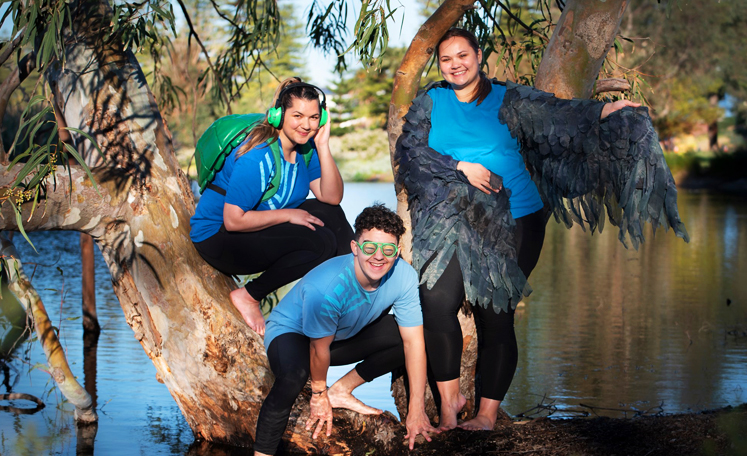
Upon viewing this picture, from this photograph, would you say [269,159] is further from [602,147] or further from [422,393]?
[602,147]

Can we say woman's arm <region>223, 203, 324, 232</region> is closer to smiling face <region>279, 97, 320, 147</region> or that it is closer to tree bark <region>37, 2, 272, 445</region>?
smiling face <region>279, 97, 320, 147</region>

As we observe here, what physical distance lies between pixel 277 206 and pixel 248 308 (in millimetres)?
469

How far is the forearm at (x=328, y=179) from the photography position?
3.17 metres

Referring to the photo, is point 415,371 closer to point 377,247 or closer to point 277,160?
point 377,247

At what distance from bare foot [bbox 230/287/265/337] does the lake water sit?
697mm

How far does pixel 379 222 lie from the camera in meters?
2.78

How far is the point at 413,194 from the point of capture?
10.3 feet

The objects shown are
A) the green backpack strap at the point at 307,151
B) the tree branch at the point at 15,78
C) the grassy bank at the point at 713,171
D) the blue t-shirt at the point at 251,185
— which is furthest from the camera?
the grassy bank at the point at 713,171

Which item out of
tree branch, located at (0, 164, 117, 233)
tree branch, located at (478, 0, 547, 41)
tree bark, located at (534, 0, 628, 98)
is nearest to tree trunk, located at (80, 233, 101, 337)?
tree branch, located at (0, 164, 117, 233)

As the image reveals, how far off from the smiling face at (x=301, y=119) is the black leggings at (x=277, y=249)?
0.35 meters

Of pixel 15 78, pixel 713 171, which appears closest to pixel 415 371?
pixel 15 78

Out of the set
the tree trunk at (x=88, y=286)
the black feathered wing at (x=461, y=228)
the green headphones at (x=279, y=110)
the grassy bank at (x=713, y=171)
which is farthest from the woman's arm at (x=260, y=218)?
the grassy bank at (x=713, y=171)

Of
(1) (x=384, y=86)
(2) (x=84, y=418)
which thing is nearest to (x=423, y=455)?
(2) (x=84, y=418)

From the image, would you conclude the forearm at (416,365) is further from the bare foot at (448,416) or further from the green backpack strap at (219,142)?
the green backpack strap at (219,142)
